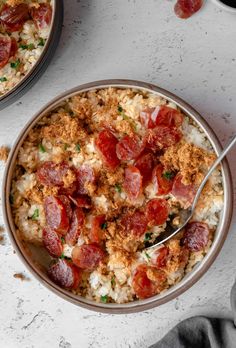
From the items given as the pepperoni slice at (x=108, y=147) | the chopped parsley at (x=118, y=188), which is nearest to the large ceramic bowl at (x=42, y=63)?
the pepperoni slice at (x=108, y=147)

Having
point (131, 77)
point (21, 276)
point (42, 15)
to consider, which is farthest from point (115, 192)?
point (42, 15)

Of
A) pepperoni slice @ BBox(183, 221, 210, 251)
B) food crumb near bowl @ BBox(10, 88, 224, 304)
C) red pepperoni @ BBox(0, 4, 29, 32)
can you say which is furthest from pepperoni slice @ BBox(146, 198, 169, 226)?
red pepperoni @ BBox(0, 4, 29, 32)

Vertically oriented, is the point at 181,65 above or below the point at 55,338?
above

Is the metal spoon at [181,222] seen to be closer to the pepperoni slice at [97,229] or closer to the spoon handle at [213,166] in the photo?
the spoon handle at [213,166]

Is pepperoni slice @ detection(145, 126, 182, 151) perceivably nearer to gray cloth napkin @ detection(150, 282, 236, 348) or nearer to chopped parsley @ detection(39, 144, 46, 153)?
chopped parsley @ detection(39, 144, 46, 153)

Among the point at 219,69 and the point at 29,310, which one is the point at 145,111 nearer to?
the point at 219,69

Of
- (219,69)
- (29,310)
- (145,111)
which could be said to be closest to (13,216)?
(29,310)

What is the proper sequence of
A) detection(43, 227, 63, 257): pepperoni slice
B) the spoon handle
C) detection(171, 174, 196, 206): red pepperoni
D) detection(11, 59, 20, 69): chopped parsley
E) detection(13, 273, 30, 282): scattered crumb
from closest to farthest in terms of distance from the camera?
the spoon handle
detection(171, 174, 196, 206): red pepperoni
detection(43, 227, 63, 257): pepperoni slice
detection(11, 59, 20, 69): chopped parsley
detection(13, 273, 30, 282): scattered crumb
